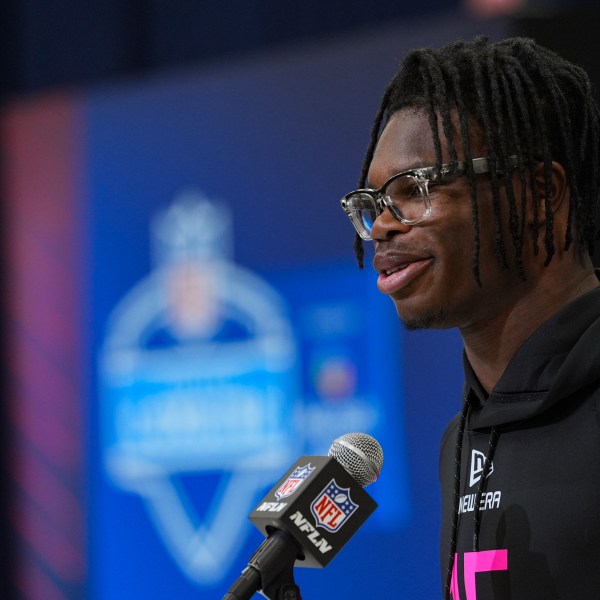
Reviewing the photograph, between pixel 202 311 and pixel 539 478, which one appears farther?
pixel 202 311

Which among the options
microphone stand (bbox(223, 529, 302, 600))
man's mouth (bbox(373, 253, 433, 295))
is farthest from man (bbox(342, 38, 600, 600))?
microphone stand (bbox(223, 529, 302, 600))

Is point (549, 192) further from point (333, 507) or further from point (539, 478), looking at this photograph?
point (333, 507)

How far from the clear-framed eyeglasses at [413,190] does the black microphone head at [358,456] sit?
0.90 feet

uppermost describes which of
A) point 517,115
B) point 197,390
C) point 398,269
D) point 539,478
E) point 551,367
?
point 517,115

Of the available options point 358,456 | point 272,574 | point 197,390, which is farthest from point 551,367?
point 197,390

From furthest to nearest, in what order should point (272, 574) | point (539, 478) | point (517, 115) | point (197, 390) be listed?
1. point (197, 390)
2. point (517, 115)
3. point (539, 478)
4. point (272, 574)

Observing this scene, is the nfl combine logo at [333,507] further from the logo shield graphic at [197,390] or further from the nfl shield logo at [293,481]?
the logo shield graphic at [197,390]

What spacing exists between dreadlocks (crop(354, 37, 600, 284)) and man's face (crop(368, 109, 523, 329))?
0.02 m

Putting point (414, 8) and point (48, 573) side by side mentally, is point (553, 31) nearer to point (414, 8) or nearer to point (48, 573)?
point (414, 8)

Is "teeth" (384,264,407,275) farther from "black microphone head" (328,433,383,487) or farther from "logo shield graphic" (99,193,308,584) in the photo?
"logo shield graphic" (99,193,308,584)

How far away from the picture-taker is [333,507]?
3.62 feet

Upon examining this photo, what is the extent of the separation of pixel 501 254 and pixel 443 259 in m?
0.07

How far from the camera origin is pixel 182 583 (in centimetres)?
302

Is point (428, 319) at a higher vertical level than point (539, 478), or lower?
higher
